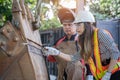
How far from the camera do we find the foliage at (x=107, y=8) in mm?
11555

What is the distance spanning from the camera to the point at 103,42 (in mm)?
3148

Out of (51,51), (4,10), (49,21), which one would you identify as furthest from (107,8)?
(51,51)

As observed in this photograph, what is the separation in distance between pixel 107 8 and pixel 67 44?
819cm

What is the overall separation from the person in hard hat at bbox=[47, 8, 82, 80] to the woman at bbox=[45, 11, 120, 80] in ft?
3.06

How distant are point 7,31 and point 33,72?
564mm

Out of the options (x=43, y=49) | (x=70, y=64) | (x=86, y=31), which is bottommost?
(x=70, y=64)

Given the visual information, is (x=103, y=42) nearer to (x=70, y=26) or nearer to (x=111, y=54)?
(x=111, y=54)

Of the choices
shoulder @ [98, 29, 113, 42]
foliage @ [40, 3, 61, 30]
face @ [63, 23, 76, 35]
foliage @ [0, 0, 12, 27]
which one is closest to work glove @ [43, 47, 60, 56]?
face @ [63, 23, 76, 35]

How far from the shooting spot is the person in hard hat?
432cm

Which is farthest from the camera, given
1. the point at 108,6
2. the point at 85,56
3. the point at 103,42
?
the point at 108,6

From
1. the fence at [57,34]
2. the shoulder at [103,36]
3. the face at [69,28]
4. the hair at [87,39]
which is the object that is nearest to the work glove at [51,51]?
the face at [69,28]

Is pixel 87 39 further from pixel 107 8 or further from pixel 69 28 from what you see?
pixel 107 8

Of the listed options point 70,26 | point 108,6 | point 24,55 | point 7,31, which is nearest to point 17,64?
point 24,55

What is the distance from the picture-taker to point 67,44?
4.50 m
